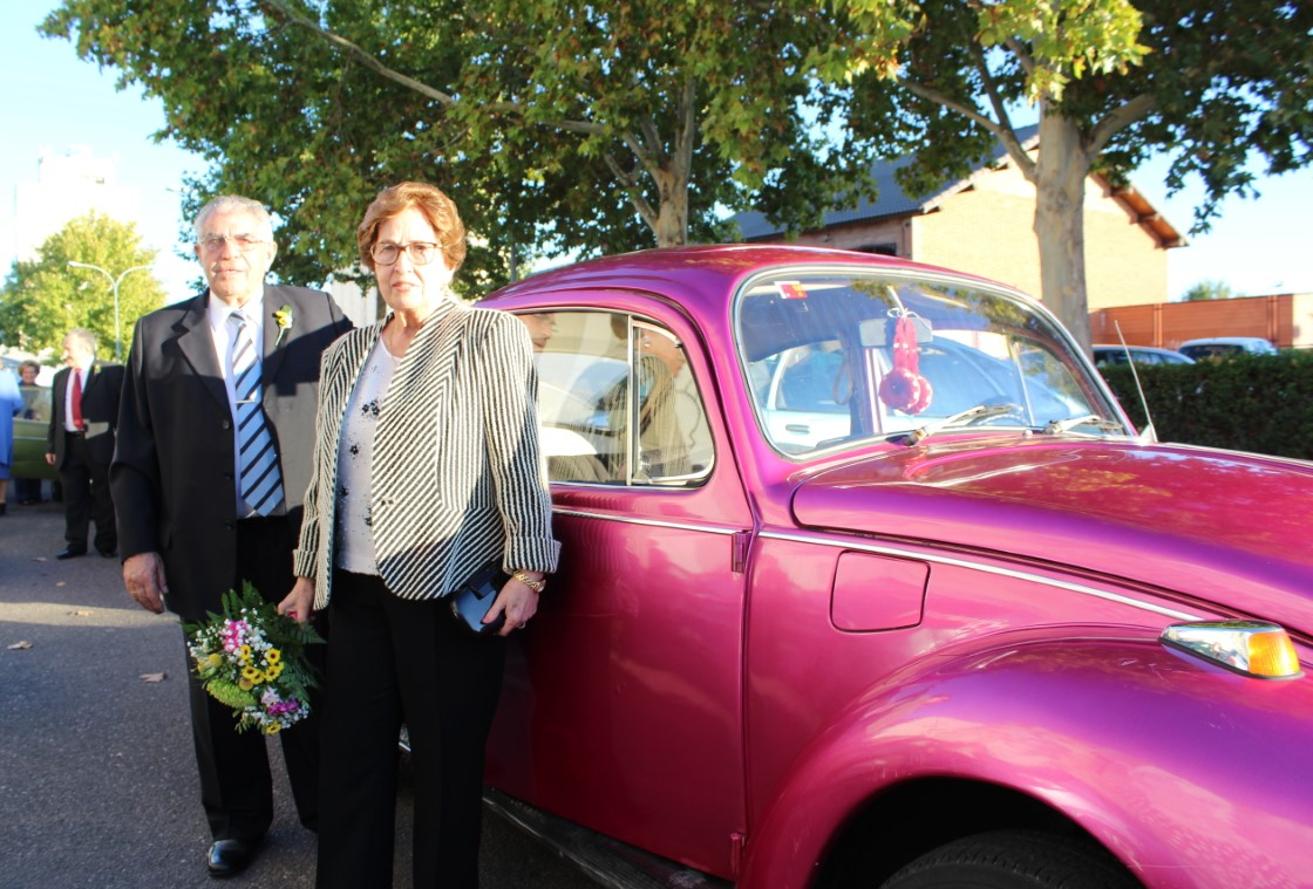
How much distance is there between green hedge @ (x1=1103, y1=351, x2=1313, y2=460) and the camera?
8953 mm

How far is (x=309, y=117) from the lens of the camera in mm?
14039

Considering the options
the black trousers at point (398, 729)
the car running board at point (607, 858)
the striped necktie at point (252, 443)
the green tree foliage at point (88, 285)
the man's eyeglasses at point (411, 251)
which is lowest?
the car running board at point (607, 858)

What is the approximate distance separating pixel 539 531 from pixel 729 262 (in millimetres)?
892

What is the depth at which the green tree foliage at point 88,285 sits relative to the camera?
5512cm

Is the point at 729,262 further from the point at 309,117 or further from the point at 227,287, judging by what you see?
the point at 309,117

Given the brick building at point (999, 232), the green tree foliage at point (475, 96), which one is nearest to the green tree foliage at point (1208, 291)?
the brick building at point (999, 232)

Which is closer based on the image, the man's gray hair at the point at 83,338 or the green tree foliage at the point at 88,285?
the man's gray hair at the point at 83,338

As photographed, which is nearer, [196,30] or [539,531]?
[539,531]

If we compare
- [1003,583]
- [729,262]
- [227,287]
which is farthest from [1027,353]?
[227,287]

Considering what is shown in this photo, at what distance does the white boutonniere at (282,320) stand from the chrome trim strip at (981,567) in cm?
200

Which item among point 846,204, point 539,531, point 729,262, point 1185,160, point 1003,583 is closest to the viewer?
point 1003,583

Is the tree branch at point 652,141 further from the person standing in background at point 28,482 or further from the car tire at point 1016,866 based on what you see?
the car tire at point 1016,866

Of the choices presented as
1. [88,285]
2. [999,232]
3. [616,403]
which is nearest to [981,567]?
[616,403]

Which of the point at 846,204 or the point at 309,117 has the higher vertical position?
the point at 309,117
